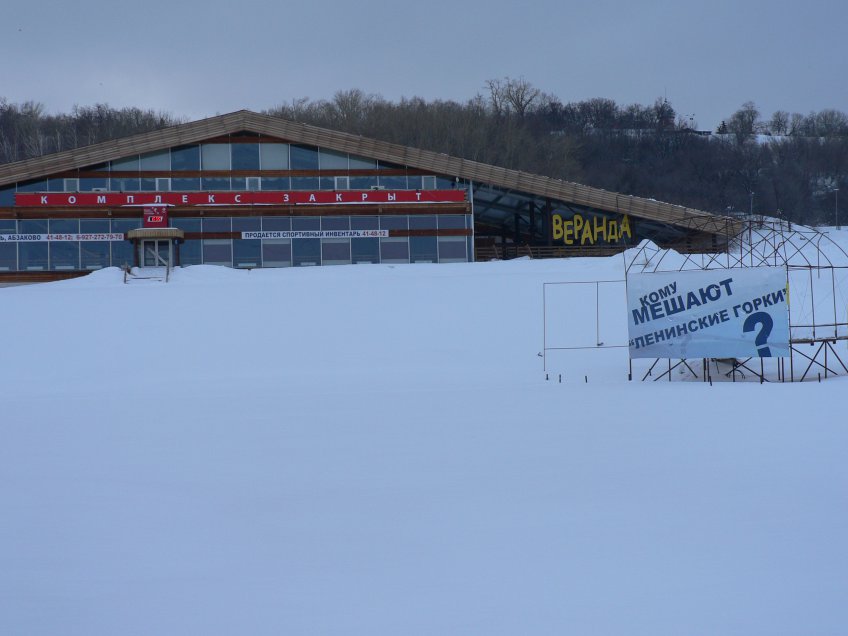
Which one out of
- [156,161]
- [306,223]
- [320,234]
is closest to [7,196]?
[156,161]

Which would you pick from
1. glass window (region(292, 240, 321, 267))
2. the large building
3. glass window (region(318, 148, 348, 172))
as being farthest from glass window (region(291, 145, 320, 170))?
glass window (region(292, 240, 321, 267))

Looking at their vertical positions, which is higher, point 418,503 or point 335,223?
point 335,223

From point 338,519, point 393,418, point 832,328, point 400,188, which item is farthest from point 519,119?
point 338,519

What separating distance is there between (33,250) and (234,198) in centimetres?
852

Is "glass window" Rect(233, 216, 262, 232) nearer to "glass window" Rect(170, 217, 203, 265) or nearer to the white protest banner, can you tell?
"glass window" Rect(170, 217, 203, 265)

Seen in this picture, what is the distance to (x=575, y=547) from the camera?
24.8ft

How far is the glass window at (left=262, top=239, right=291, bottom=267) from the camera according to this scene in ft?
120

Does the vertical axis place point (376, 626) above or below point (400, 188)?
below

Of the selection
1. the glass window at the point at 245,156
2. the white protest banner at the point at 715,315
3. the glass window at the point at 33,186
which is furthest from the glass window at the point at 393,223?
the white protest banner at the point at 715,315

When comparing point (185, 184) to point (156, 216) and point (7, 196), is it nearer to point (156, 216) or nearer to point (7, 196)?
point (156, 216)

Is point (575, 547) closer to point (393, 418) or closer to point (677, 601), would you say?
point (677, 601)

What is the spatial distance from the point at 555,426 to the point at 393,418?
2.64 metres

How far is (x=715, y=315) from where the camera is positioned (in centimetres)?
1858

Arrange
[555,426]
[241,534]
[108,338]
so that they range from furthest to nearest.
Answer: [108,338], [555,426], [241,534]
